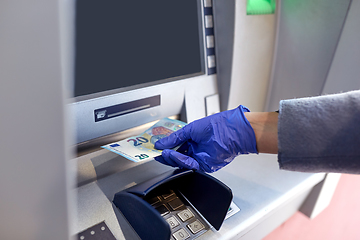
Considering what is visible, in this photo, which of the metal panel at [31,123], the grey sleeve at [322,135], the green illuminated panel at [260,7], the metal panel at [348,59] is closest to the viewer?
the metal panel at [31,123]

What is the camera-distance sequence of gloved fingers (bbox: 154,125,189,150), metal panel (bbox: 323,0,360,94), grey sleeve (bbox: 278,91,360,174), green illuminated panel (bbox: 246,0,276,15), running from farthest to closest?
green illuminated panel (bbox: 246,0,276,15) → metal panel (bbox: 323,0,360,94) → gloved fingers (bbox: 154,125,189,150) → grey sleeve (bbox: 278,91,360,174)

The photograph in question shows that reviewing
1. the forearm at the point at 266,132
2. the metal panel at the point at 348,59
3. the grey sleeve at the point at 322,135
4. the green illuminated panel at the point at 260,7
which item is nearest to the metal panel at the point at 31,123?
the grey sleeve at the point at 322,135

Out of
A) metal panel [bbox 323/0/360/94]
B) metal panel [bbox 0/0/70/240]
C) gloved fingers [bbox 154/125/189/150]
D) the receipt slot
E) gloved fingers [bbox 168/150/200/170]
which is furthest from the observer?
metal panel [bbox 323/0/360/94]

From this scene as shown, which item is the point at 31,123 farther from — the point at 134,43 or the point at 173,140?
the point at 134,43

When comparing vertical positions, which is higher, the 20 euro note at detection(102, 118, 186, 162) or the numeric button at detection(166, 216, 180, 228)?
the 20 euro note at detection(102, 118, 186, 162)

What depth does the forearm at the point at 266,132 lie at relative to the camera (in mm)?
1062

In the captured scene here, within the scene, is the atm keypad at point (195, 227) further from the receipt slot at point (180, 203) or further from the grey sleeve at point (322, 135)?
the grey sleeve at point (322, 135)

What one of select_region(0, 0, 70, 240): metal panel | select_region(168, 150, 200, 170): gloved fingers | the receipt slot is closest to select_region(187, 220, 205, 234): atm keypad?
the receipt slot

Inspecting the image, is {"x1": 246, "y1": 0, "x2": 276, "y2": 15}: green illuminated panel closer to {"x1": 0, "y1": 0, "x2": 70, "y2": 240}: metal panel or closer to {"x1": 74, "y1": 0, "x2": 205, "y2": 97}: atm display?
{"x1": 74, "y1": 0, "x2": 205, "y2": 97}: atm display

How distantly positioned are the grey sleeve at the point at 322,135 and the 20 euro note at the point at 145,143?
491mm

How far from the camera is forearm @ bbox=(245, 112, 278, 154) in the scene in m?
1.06

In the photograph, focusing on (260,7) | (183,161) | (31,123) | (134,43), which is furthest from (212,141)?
(260,7)

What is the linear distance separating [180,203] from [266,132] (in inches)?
16.9

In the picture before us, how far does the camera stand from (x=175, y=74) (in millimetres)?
1371
